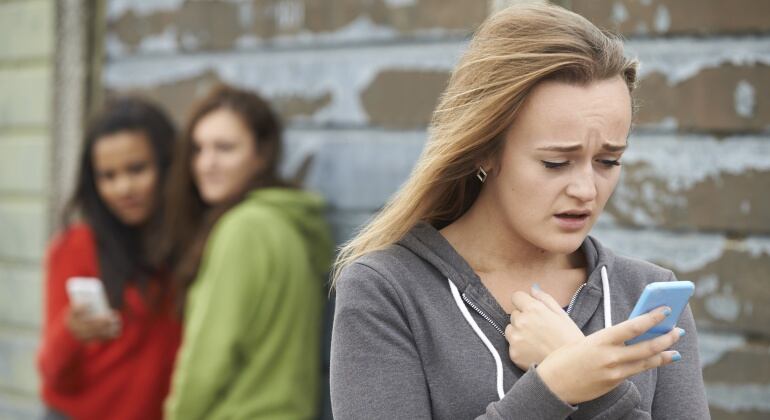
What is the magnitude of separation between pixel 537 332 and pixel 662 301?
24 centimetres

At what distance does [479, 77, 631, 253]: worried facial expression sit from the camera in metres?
1.84

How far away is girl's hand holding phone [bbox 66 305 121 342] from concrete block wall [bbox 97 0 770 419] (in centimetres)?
96

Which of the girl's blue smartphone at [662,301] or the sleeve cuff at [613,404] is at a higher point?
the girl's blue smartphone at [662,301]

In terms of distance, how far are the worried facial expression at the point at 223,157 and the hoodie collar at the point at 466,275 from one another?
2242mm

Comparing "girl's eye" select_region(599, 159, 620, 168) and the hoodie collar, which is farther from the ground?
"girl's eye" select_region(599, 159, 620, 168)

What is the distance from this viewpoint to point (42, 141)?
5617 mm

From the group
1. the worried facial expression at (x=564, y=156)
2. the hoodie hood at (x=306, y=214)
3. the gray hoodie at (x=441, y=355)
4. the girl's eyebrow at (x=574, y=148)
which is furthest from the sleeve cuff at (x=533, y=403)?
the hoodie hood at (x=306, y=214)

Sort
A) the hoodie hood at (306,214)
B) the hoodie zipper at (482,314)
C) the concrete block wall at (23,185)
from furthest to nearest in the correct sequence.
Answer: the concrete block wall at (23,185) < the hoodie hood at (306,214) < the hoodie zipper at (482,314)

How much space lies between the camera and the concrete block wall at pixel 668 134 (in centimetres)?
332

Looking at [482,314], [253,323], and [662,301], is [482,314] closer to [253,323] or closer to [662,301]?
[662,301]

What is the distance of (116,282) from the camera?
168 inches

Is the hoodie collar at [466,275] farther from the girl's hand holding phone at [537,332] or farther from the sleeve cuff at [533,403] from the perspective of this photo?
the sleeve cuff at [533,403]

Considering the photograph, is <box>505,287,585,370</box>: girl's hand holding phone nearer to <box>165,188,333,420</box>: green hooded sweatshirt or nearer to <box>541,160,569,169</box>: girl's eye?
<box>541,160,569,169</box>: girl's eye

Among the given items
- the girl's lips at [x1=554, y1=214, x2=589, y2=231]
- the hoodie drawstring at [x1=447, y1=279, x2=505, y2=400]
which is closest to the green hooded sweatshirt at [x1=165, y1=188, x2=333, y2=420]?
the hoodie drawstring at [x1=447, y1=279, x2=505, y2=400]
